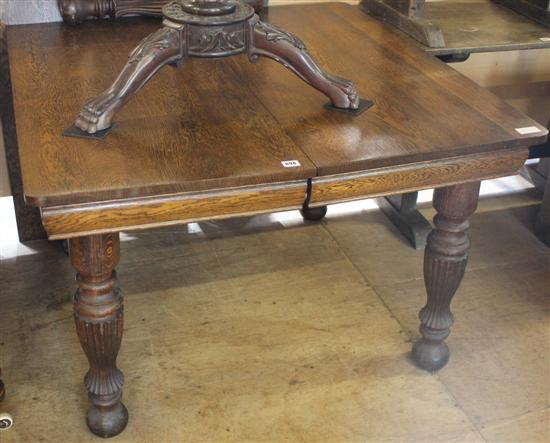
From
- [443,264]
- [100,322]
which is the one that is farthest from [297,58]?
[100,322]

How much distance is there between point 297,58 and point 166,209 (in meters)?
0.47

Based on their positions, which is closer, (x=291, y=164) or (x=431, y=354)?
(x=291, y=164)

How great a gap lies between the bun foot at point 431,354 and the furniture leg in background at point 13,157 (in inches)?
47.6

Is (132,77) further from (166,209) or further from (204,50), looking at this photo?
(166,209)

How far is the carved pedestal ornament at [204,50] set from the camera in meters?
1.60

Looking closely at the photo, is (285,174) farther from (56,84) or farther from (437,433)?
(437,433)

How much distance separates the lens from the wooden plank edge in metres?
1.42

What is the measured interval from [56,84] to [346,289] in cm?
102

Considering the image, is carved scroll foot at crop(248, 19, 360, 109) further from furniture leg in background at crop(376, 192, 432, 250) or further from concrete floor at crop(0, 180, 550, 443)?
furniture leg in background at crop(376, 192, 432, 250)

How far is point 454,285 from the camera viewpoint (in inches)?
74.8

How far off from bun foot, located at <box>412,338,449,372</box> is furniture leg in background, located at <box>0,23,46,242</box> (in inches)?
47.6

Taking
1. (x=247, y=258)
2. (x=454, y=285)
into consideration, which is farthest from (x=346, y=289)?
(x=454, y=285)

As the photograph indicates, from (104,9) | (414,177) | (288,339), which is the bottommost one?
(288,339)

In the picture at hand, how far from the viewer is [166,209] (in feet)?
4.85
